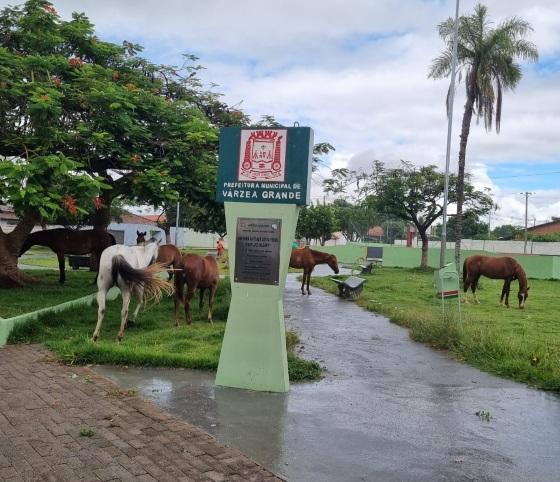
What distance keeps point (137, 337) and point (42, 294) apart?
→ 215 inches

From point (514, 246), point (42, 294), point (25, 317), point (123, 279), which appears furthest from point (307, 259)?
point (514, 246)

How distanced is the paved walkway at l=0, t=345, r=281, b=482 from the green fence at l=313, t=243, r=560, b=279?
1246 inches

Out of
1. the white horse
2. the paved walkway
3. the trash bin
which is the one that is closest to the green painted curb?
the white horse

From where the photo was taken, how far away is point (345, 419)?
5.61 meters

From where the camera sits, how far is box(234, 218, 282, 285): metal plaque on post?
6617 mm

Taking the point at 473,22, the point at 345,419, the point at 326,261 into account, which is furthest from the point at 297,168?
the point at 473,22

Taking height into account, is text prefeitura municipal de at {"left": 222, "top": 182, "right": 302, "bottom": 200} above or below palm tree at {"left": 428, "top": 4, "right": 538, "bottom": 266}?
below

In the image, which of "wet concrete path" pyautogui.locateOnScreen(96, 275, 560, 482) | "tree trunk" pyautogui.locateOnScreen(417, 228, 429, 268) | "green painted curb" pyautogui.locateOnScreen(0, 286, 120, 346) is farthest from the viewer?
"tree trunk" pyautogui.locateOnScreen(417, 228, 429, 268)

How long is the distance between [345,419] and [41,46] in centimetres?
1062

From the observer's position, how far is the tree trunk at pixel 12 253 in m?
14.1

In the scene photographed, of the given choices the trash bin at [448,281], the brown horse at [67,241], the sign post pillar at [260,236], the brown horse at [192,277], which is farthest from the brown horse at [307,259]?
the sign post pillar at [260,236]

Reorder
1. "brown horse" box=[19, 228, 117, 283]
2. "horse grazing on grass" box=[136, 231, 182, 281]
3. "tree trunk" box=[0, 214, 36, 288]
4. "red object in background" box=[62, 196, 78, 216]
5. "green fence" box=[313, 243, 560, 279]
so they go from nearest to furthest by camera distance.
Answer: "red object in background" box=[62, 196, 78, 216] → "horse grazing on grass" box=[136, 231, 182, 281] → "tree trunk" box=[0, 214, 36, 288] → "brown horse" box=[19, 228, 117, 283] → "green fence" box=[313, 243, 560, 279]

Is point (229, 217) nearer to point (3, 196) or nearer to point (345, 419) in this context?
point (345, 419)

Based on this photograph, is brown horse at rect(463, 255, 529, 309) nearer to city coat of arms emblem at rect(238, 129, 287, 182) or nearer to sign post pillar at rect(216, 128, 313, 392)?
sign post pillar at rect(216, 128, 313, 392)
